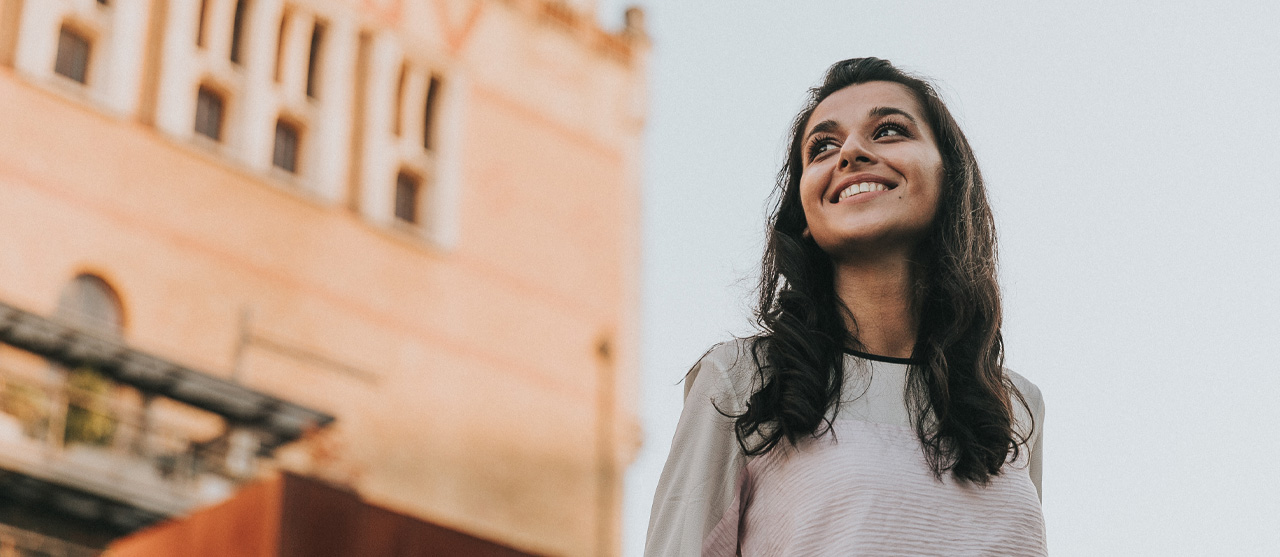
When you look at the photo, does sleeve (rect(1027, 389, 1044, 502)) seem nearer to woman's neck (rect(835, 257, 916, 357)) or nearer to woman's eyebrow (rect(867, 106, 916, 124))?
woman's neck (rect(835, 257, 916, 357))

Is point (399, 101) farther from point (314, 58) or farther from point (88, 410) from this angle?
point (88, 410)

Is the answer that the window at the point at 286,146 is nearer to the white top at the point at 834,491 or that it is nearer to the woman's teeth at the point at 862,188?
the woman's teeth at the point at 862,188

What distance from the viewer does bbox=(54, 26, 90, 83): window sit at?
1677cm

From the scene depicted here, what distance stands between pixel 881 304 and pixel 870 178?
185mm

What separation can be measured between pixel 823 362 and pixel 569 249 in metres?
19.0

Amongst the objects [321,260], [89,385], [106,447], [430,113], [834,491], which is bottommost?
[834,491]

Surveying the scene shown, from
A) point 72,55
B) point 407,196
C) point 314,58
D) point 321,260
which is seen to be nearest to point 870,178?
point 72,55

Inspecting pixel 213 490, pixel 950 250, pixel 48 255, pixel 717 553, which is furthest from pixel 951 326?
pixel 48 255

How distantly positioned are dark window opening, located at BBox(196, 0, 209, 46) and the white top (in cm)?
1682

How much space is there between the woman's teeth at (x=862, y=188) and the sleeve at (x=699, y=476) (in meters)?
0.34

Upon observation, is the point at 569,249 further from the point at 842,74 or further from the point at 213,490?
the point at 842,74

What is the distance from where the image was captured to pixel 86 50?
1709 centimetres

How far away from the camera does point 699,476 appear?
207 cm

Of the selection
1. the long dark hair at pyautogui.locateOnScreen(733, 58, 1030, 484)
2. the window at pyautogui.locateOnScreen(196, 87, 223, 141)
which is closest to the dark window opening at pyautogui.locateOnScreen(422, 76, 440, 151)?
the window at pyautogui.locateOnScreen(196, 87, 223, 141)
